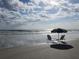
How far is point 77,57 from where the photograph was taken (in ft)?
33.6

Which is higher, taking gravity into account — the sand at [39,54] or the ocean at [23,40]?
the sand at [39,54]

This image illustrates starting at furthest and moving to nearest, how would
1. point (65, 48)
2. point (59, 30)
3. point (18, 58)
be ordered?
point (59, 30) → point (65, 48) → point (18, 58)

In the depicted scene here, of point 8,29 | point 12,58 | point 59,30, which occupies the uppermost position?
point 12,58

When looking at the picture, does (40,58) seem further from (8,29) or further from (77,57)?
(8,29)

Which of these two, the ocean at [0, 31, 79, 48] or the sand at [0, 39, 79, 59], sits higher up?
the sand at [0, 39, 79, 59]

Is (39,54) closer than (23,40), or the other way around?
(39,54)

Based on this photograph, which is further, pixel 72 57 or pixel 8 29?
pixel 8 29

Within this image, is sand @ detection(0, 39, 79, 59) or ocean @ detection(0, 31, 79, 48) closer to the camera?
sand @ detection(0, 39, 79, 59)

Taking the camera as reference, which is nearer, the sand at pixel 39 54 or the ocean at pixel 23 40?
the sand at pixel 39 54

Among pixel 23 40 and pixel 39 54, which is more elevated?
pixel 39 54

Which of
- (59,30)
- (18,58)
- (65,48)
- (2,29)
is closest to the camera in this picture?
(18,58)

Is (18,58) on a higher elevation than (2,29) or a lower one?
higher

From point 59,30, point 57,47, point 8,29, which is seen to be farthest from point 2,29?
point 57,47

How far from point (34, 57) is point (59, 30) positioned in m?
10.3
